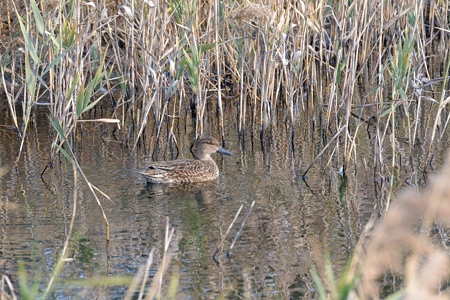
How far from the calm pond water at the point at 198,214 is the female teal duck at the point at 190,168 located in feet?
0.32

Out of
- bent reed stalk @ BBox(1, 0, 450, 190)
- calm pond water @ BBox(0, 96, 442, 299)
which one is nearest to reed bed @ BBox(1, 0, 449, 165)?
bent reed stalk @ BBox(1, 0, 450, 190)

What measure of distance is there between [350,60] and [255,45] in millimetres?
1195

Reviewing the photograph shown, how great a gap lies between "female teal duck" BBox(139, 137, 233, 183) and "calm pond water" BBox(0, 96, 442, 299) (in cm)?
10

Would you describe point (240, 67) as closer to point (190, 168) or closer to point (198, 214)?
point (190, 168)

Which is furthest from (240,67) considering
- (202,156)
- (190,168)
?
(190,168)

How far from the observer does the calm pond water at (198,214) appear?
4895 mm

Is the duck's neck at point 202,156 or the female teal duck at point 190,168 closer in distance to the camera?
the female teal duck at point 190,168

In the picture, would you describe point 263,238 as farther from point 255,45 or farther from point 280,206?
point 255,45

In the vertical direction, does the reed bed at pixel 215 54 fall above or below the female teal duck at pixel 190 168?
above

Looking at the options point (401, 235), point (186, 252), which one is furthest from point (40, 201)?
point (401, 235)

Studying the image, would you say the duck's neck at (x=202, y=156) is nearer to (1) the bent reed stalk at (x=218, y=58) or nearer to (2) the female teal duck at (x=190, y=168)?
(2) the female teal duck at (x=190, y=168)

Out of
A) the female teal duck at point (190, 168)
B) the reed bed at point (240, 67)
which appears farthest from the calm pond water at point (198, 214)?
the reed bed at point (240, 67)

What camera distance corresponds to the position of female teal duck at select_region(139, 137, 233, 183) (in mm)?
7332

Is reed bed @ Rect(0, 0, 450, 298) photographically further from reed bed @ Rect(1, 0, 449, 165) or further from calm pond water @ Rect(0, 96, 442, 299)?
calm pond water @ Rect(0, 96, 442, 299)
